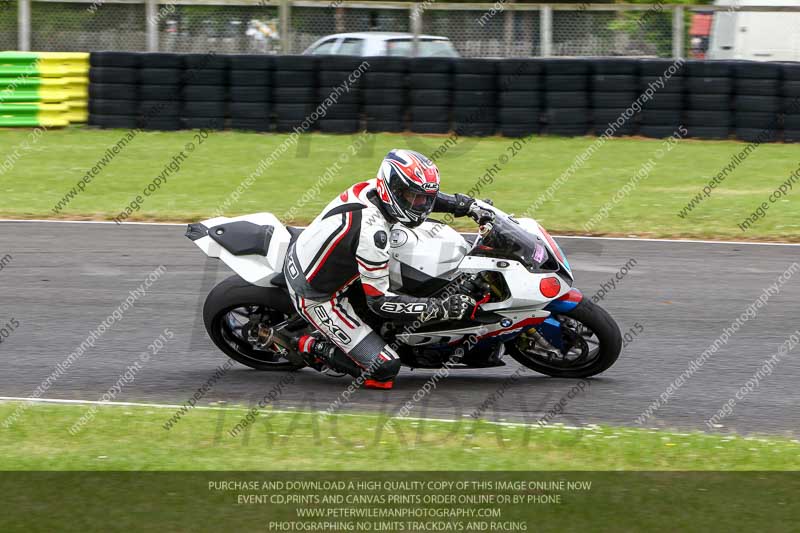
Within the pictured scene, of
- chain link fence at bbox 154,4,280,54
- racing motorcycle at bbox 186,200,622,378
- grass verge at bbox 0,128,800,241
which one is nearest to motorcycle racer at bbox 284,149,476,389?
racing motorcycle at bbox 186,200,622,378

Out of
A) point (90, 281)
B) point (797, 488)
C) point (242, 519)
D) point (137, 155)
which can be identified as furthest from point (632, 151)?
point (242, 519)

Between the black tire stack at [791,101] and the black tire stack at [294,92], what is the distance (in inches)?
295

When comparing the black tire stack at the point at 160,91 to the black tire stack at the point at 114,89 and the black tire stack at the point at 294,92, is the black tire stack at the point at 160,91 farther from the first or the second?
the black tire stack at the point at 294,92

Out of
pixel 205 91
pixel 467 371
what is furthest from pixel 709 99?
pixel 467 371

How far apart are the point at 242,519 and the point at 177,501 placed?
0.38 meters

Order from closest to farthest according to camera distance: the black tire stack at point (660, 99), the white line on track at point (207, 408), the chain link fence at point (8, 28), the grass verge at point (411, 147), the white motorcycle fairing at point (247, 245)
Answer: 1. the white line on track at point (207, 408)
2. the white motorcycle fairing at point (247, 245)
3. the grass verge at point (411, 147)
4. the black tire stack at point (660, 99)
5. the chain link fence at point (8, 28)

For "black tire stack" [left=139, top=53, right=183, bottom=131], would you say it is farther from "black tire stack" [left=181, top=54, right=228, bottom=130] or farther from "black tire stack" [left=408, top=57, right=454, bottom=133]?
"black tire stack" [left=408, top=57, right=454, bottom=133]

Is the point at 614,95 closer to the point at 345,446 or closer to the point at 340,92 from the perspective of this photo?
the point at 340,92

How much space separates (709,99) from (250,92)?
295 inches

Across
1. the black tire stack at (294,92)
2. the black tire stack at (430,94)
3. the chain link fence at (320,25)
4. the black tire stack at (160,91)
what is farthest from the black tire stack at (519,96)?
the black tire stack at (160,91)

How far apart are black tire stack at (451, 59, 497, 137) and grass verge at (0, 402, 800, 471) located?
1177cm

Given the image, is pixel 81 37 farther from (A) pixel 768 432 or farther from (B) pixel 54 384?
(A) pixel 768 432

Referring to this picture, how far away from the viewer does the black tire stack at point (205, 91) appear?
1781 cm

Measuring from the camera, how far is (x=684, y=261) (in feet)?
35.4
